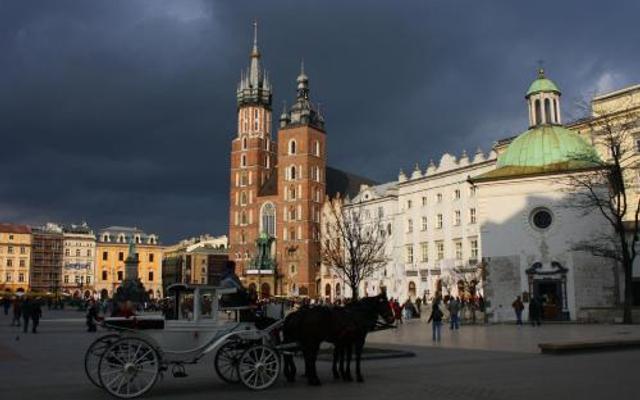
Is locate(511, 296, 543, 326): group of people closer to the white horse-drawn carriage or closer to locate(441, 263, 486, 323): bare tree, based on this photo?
locate(441, 263, 486, 323): bare tree

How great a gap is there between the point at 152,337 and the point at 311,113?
98.0 m

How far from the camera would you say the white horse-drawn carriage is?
37.0ft

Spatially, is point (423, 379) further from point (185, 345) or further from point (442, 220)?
point (442, 220)

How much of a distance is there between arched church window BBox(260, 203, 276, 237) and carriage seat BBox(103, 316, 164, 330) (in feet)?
306

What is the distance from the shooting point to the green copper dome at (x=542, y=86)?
1833 inches

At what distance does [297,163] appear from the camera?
340 ft

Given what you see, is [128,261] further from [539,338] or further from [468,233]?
[539,338]

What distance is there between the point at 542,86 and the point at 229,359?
39.9 metres

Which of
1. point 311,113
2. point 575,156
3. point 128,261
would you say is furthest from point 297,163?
point 575,156

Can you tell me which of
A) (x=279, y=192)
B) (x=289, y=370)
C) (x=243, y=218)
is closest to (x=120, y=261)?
(x=243, y=218)

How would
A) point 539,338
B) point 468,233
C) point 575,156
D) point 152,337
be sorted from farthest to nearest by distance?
1. point 468,233
2. point 575,156
3. point 539,338
4. point 152,337

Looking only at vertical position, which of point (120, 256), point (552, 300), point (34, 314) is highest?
point (120, 256)

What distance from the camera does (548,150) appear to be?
40.7 m

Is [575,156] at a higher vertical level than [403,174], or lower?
lower
